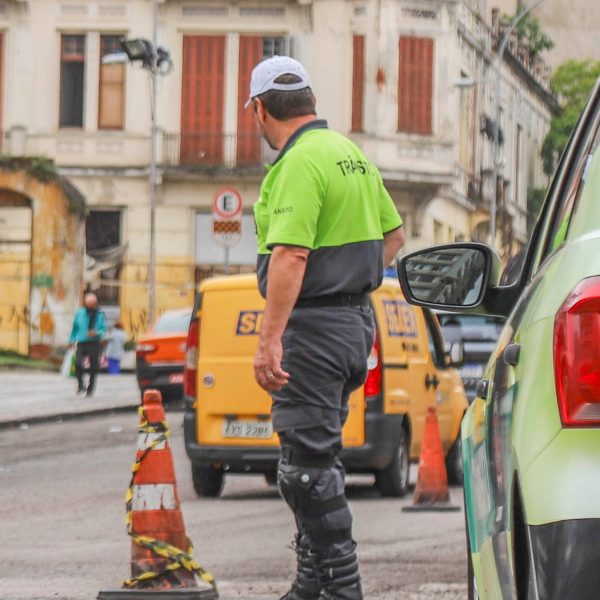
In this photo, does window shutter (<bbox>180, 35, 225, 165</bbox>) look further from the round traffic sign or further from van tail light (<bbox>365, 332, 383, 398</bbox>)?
van tail light (<bbox>365, 332, 383, 398</bbox>)

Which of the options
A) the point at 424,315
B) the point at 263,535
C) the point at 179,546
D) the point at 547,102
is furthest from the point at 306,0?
the point at 179,546

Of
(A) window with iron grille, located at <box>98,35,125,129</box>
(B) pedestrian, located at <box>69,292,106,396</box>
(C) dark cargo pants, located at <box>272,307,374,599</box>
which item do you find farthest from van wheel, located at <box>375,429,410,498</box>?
(A) window with iron grille, located at <box>98,35,125,129</box>

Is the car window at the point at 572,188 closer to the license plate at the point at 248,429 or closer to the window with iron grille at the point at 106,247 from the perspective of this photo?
the license plate at the point at 248,429

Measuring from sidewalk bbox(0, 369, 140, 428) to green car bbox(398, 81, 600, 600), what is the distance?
19056mm

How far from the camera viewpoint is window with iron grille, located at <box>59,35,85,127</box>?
45688 millimetres

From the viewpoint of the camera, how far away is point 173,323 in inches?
1112

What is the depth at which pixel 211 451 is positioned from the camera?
14.4 metres

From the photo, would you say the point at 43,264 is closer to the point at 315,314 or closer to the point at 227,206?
the point at 227,206

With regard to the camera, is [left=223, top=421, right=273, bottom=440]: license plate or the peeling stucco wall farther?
the peeling stucco wall

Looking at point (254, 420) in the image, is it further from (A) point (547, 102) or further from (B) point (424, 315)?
(A) point (547, 102)

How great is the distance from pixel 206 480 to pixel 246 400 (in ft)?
2.68

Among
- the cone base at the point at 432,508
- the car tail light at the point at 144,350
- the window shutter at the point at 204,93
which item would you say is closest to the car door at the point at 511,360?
the cone base at the point at 432,508

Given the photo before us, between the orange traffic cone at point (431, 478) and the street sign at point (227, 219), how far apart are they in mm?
15210

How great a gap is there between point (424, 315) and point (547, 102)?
51490mm
